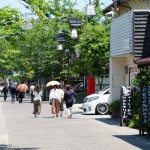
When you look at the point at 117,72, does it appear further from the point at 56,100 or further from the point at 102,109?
the point at 56,100

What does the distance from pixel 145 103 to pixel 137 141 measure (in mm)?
1930

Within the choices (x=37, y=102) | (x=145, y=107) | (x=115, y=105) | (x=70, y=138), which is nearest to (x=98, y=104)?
(x=37, y=102)

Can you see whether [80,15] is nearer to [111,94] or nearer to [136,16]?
[111,94]

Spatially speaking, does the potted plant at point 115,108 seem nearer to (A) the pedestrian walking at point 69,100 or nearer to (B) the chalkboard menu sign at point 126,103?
(A) the pedestrian walking at point 69,100

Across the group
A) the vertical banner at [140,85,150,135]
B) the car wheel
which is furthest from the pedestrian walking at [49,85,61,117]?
the vertical banner at [140,85,150,135]

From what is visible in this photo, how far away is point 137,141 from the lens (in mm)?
16297

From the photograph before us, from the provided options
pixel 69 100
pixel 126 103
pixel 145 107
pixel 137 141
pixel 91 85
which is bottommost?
pixel 137 141

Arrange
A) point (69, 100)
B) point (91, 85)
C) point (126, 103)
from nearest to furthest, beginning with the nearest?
point (126, 103), point (69, 100), point (91, 85)

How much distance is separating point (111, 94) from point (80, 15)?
1907 centimetres

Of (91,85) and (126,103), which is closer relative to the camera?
(126,103)

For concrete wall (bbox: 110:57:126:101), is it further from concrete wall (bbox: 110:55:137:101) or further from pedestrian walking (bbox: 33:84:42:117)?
pedestrian walking (bbox: 33:84:42:117)

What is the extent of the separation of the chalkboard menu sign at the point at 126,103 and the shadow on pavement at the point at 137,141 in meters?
3.83

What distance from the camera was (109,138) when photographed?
1714cm

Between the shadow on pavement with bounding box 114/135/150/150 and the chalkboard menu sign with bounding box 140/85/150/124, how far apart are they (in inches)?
25.9
